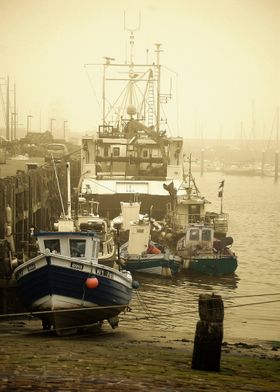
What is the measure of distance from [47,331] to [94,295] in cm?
149

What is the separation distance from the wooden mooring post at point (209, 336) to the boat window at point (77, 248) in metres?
8.25

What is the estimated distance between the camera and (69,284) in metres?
22.8

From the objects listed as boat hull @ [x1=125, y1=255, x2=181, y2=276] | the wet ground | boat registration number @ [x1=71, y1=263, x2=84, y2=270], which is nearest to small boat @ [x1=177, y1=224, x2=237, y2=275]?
boat hull @ [x1=125, y1=255, x2=181, y2=276]

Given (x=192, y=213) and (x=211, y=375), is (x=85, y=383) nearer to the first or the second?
(x=211, y=375)

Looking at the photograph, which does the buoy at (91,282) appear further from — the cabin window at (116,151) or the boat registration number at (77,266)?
the cabin window at (116,151)

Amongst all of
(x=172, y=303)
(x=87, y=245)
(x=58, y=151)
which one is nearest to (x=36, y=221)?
(x=172, y=303)

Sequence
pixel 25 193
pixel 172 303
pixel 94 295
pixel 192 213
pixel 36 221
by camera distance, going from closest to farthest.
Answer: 1. pixel 94 295
2. pixel 172 303
3. pixel 25 193
4. pixel 36 221
5. pixel 192 213

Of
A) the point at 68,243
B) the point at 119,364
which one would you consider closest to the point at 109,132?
the point at 68,243

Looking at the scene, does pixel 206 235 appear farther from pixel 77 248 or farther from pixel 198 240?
pixel 77 248

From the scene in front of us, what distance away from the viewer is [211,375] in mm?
15734

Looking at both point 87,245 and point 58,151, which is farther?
point 58,151

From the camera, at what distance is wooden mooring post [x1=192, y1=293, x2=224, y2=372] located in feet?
53.0

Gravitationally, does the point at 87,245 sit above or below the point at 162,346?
above

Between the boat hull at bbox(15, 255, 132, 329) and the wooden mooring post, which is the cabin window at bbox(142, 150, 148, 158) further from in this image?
the wooden mooring post
